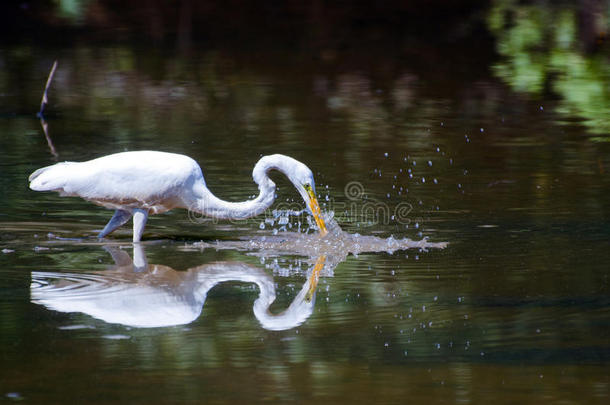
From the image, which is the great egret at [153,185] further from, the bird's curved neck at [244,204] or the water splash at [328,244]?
the water splash at [328,244]

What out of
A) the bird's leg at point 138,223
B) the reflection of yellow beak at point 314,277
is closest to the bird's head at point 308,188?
the reflection of yellow beak at point 314,277

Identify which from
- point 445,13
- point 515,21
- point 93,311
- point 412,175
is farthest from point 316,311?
point 445,13

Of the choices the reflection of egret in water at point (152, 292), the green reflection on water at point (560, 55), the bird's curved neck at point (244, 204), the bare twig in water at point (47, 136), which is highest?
the green reflection on water at point (560, 55)

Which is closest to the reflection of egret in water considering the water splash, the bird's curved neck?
the water splash

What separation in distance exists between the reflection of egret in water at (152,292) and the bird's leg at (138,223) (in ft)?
1.55

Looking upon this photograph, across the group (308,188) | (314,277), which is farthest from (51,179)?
(314,277)

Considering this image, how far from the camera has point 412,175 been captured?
1281 cm

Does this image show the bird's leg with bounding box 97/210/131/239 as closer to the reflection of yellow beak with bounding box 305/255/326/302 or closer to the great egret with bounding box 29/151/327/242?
the great egret with bounding box 29/151/327/242

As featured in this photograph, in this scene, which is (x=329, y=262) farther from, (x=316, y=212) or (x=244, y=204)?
(x=244, y=204)

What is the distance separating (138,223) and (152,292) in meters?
1.77

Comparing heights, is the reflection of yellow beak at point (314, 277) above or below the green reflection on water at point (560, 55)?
below

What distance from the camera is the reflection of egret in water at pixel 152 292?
25.5 ft

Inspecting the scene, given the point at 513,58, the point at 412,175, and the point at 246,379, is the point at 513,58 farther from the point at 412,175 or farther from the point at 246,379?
the point at 246,379

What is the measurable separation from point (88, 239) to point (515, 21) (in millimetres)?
17842
